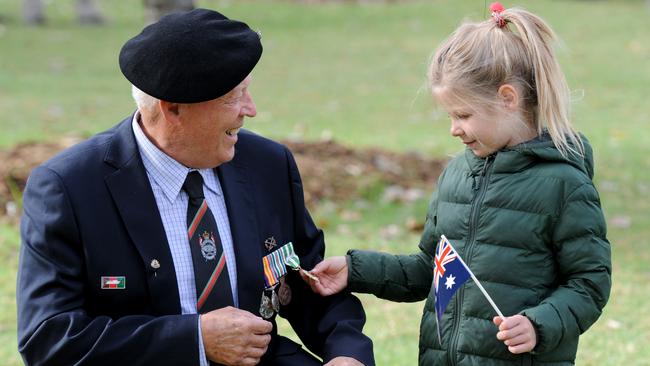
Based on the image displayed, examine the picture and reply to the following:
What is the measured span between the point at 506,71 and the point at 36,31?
17409 mm

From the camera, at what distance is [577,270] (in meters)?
3.33

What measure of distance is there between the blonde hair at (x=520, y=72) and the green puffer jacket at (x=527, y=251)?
8 cm

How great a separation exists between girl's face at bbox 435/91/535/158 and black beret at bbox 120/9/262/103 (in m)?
0.64

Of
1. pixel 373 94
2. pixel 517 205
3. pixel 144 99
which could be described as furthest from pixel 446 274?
pixel 373 94

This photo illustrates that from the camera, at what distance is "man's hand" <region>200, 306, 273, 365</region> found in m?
3.37

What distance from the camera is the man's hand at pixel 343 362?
140 inches

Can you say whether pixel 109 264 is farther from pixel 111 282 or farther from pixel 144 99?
pixel 144 99

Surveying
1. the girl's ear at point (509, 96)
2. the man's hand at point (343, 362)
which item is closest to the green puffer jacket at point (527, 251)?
the girl's ear at point (509, 96)

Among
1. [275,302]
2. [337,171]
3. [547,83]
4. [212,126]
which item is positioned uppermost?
[547,83]

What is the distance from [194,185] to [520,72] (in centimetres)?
107

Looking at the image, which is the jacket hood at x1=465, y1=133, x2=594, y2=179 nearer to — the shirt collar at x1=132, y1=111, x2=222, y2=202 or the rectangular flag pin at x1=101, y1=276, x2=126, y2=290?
the shirt collar at x1=132, y1=111, x2=222, y2=202

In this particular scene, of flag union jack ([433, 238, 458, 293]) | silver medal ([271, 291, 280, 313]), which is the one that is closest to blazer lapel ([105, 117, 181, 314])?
silver medal ([271, 291, 280, 313])

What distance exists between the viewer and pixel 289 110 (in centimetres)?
1277

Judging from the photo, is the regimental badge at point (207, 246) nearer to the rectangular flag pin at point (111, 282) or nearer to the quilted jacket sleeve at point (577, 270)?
the rectangular flag pin at point (111, 282)
